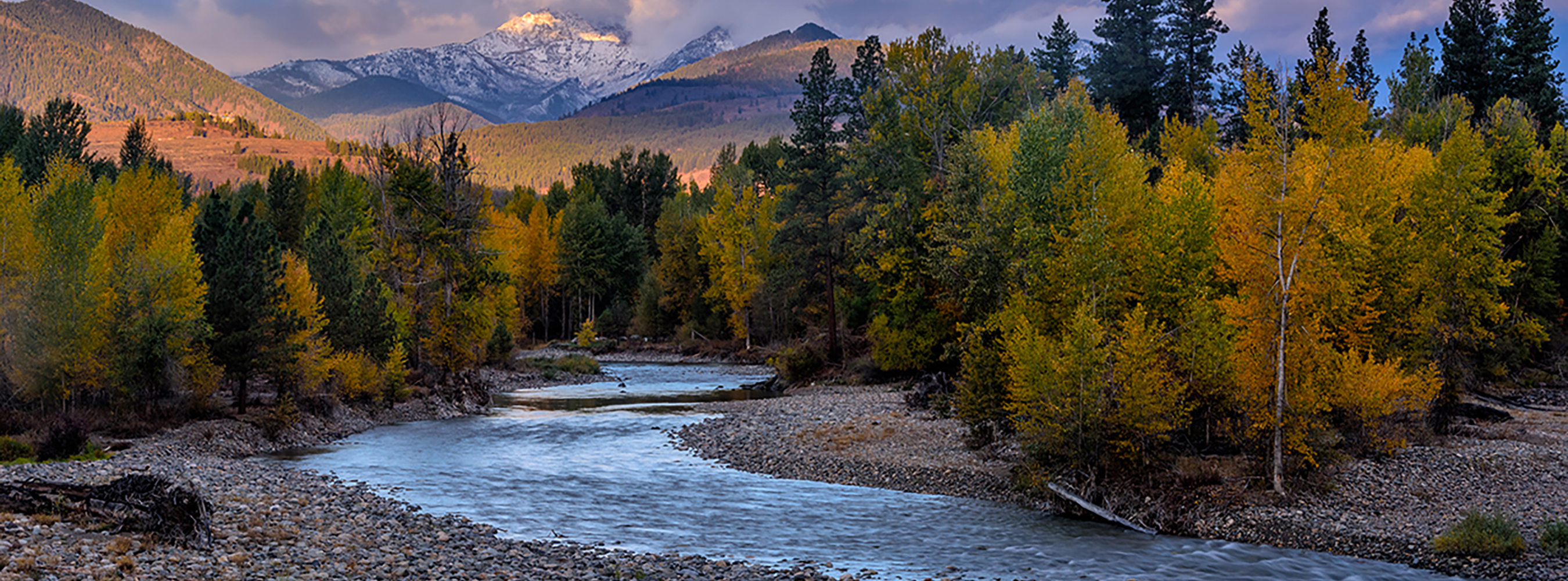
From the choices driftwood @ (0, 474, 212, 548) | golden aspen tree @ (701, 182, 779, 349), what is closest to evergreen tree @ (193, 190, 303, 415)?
driftwood @ (0, 474, 212, 548)

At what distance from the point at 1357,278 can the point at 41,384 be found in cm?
3721

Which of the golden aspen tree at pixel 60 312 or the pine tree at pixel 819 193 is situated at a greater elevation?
the pine tree at pixel 819 193

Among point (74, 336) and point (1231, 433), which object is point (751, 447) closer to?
point (1231, 433)

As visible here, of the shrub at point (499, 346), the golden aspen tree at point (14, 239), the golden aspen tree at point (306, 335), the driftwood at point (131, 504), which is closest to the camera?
the driftwood at point (131, 504)

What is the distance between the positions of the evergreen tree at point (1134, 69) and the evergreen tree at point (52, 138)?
6618 cm

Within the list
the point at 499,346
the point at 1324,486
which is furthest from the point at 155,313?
the point at 1324,486

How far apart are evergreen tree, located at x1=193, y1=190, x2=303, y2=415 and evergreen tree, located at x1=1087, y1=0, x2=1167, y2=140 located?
5407 cm

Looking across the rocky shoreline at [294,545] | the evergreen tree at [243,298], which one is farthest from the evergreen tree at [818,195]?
the rocky shoreline at [294,545]

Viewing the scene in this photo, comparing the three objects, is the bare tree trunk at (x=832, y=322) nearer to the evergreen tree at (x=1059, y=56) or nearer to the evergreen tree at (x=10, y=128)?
the evergreen tree at (x=1059, y=56)

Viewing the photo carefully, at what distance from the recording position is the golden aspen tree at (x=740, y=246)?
2783 inches

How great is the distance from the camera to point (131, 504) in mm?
14164

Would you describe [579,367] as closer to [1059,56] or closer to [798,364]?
[798,364]

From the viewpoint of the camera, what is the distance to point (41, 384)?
27391mm

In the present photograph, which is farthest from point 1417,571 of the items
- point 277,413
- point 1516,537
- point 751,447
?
point 277,413
